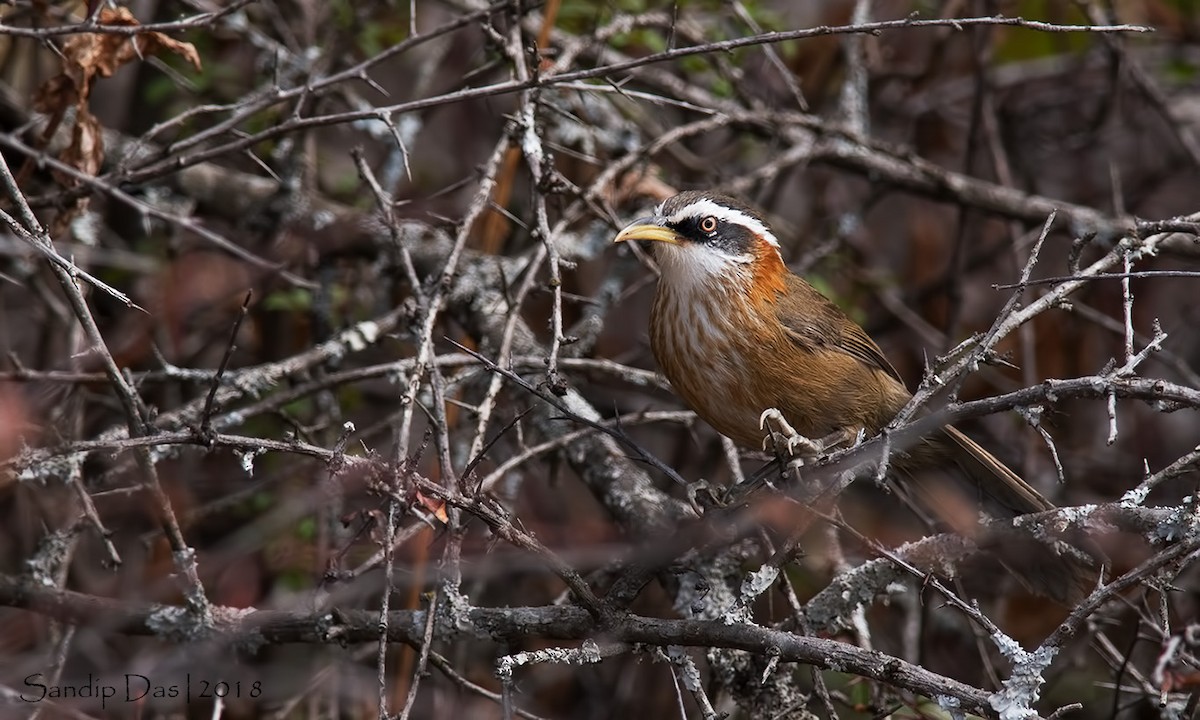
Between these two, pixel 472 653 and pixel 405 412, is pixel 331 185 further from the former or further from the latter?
pixel 405 412

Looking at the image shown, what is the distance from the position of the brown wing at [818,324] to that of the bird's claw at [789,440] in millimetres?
526

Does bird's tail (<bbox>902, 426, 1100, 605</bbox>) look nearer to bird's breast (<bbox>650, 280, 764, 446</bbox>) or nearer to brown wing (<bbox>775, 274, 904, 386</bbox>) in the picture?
brown wing (<bbox>775, 274, 904, 386</bbox>)

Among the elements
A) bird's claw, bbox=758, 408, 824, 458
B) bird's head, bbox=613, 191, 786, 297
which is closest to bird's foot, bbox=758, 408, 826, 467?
bird's claw, bbox=758, 408, 824, 458

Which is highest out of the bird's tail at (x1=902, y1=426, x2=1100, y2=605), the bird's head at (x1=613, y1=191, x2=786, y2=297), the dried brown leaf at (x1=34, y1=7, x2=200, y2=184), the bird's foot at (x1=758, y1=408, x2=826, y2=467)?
the dried brown leaf at (x1=34, y1=7, x2=200, y2=184)

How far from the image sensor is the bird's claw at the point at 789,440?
391 centimetres

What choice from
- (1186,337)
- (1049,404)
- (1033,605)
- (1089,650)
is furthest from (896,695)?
(1186,337)

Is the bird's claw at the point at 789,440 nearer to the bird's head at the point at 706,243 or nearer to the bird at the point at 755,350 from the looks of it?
the bird at the point at 755,350

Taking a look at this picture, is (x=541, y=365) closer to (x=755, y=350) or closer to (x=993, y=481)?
(x=755, y=350)

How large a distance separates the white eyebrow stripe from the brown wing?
23cm

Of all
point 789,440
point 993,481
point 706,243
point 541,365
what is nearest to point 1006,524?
point 789,440

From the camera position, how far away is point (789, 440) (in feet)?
13.1

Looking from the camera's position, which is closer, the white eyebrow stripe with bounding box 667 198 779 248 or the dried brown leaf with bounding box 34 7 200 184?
the dried brown leaf with bounding box 34 7 200 184

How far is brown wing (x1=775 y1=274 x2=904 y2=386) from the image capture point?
16.2 ft

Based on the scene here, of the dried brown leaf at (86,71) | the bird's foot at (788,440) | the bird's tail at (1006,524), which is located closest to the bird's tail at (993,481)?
the bird's tail at (1006,524)
